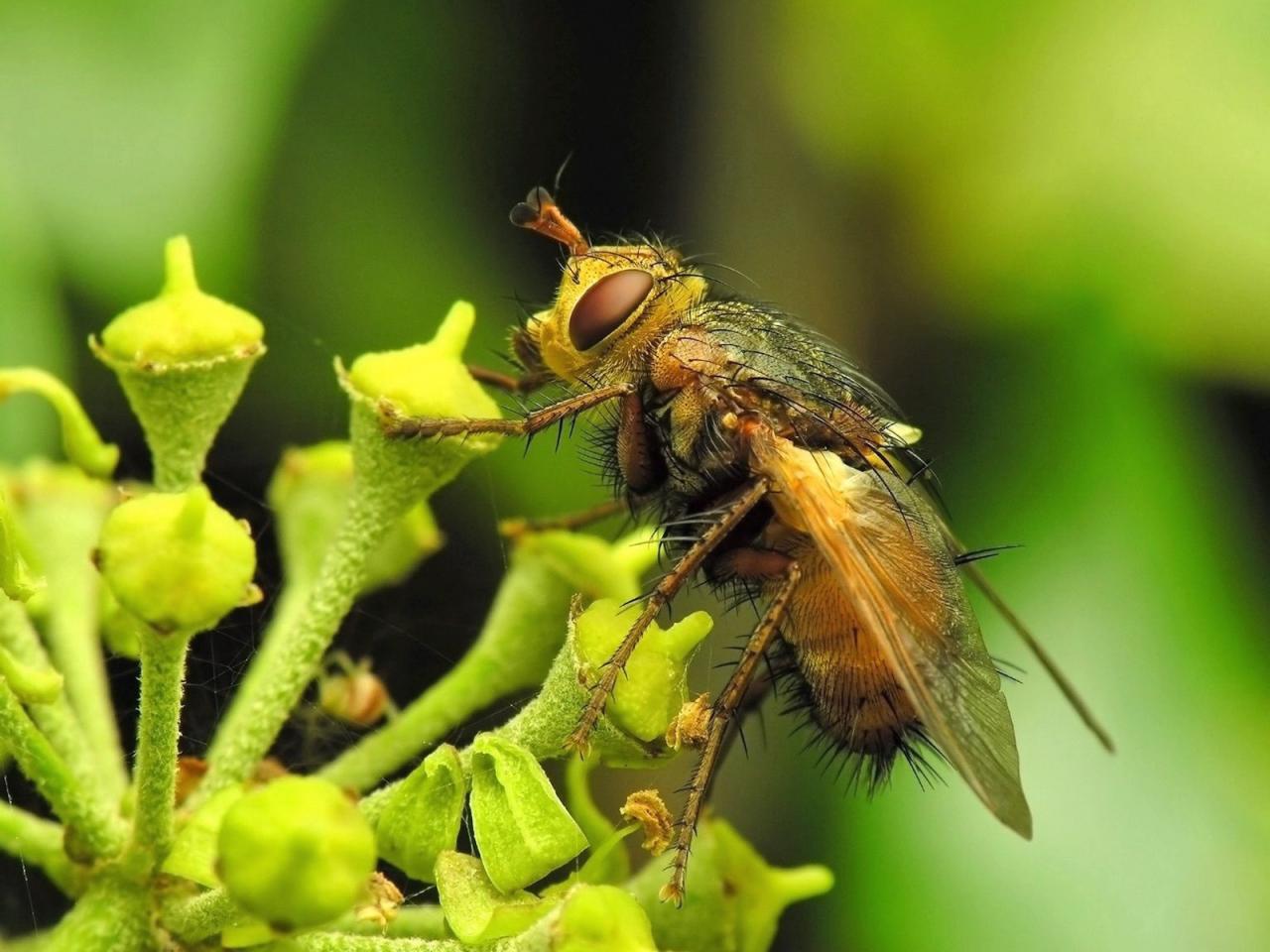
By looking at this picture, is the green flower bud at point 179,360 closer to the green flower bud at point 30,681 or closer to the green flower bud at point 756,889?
the green flower bud at point 30,681

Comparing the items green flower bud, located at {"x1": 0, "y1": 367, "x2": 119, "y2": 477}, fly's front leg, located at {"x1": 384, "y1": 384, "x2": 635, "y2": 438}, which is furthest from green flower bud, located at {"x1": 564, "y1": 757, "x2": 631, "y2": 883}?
green flower bud, located at {"x1": 0, "y1": 367, "x2": 119, "y2": 477}

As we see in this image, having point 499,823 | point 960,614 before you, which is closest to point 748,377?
point 960,614

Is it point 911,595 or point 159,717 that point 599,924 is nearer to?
point 159,717

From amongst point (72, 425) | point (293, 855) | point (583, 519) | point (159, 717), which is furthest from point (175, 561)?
point (583, 519)

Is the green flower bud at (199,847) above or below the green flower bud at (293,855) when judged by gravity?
below

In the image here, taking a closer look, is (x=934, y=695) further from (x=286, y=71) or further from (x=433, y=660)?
(x=286, y=71)

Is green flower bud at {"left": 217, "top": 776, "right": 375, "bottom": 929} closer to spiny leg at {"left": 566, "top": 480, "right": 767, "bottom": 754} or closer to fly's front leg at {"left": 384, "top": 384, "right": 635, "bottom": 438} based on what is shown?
spiny leg at {"left": 566, "top": 480, "right": 767, "bottom": 754}

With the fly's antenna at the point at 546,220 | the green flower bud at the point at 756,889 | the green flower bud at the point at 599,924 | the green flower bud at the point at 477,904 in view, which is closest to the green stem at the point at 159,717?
the green flower bud at the point at 477,904
